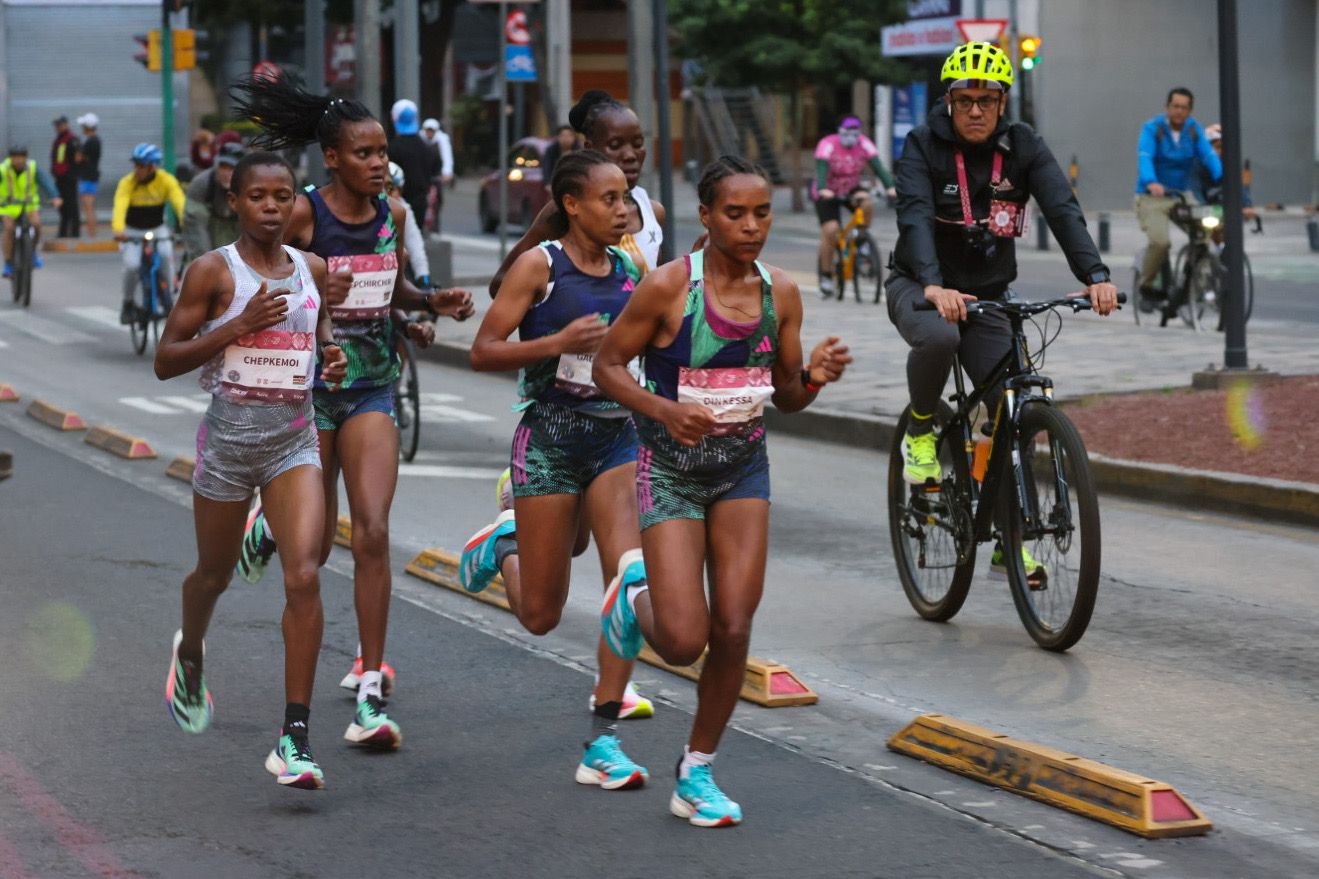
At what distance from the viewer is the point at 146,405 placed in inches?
630

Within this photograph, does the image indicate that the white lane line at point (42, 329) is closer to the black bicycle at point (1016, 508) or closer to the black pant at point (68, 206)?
the black pant at point (68, 206)

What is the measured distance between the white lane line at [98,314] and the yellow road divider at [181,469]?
10.2 m

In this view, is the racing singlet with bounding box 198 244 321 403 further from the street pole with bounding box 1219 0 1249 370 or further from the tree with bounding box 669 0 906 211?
the tree with bounding box 669 0 906 211

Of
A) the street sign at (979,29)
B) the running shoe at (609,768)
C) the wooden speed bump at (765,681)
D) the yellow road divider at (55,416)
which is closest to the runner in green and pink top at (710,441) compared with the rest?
the running shoe at (609,768)

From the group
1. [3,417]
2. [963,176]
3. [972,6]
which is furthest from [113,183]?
[963,176]

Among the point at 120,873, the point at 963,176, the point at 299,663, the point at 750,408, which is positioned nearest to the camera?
the point at 120,873

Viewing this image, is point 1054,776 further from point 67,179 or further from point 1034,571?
point 67,179

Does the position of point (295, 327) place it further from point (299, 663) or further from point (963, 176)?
point (963, 176)

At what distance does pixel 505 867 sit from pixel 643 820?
0.50 m

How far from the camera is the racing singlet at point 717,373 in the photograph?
17.7ft

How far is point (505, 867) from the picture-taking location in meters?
5.13

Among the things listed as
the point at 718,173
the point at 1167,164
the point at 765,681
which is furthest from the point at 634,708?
the point at 1167,164

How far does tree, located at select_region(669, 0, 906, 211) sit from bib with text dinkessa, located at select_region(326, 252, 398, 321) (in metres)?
34.3

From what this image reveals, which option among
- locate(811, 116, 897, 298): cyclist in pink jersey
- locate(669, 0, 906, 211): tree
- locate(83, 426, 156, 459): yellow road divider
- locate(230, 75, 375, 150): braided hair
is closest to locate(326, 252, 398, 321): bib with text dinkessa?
locate(230, 75, 375, 150): braided hair
